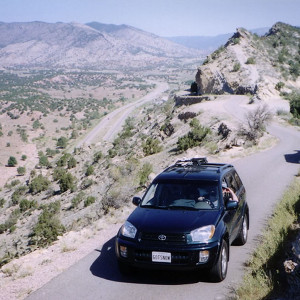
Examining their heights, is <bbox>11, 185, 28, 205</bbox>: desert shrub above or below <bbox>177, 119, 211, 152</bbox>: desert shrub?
below

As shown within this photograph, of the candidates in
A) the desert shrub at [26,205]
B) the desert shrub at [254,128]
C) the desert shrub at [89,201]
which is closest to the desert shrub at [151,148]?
the desert shrub at [254,128]

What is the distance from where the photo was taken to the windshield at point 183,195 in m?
6.92

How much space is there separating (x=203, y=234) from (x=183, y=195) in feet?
3.99

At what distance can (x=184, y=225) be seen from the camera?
614 cm

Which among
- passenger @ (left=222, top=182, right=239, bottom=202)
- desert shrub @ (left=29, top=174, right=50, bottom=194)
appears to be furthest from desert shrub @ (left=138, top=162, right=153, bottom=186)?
desert shrub @ (left=29, top=174, right=50, bottom=194)

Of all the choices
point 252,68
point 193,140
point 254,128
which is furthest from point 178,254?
point 252,68

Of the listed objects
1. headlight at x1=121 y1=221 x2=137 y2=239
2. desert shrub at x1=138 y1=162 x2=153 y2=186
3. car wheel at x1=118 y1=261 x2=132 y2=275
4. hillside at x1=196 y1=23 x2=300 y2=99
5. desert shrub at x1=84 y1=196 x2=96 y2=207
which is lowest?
desert shrub at x1=84 y1=196 x2=96 y2=207

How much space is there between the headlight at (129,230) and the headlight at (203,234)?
1.03 m

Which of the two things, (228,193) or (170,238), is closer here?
(170,238)

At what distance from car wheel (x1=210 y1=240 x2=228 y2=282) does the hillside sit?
140 feet

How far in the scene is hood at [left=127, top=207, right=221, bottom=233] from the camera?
20.1 feet

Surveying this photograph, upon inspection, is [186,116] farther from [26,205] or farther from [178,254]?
[178,254]

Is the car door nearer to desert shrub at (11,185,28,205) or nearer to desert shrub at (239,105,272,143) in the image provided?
desert shrub at (239,105,272,143)

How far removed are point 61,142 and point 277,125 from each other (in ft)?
154
